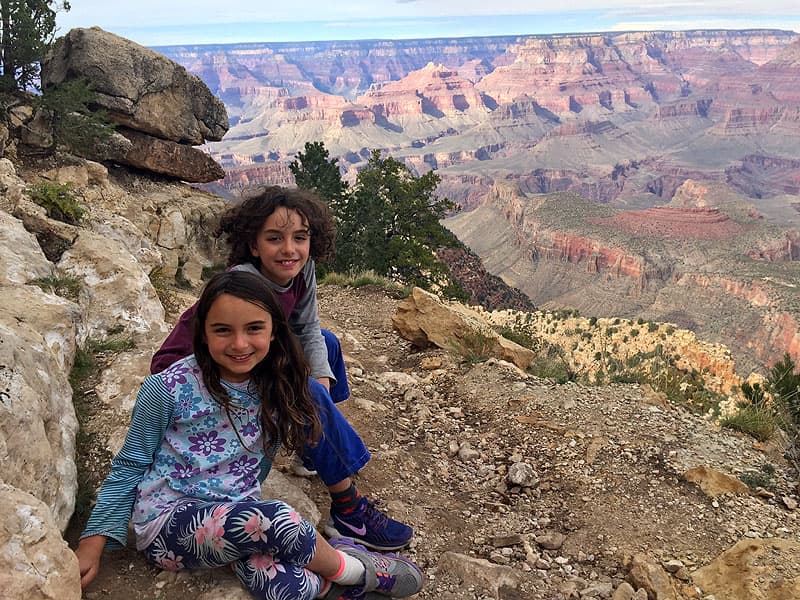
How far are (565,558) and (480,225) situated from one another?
99.2 metres

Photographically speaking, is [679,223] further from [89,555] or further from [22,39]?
[89,555]

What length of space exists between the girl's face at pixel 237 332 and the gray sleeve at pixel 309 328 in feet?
2.71

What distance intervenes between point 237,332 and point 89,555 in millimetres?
1033

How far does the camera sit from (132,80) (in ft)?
45.5

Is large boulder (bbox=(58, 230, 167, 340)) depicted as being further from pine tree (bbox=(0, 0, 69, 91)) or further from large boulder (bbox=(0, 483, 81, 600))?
pine tree (bbox=(0, 0, 69, 91))

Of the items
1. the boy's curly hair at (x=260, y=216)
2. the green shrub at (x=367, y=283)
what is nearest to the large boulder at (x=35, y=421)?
the boy's curly hair at (x=260, y=216)

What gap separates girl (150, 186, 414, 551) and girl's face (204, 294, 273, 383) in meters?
0.32

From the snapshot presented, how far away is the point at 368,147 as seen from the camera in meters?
185

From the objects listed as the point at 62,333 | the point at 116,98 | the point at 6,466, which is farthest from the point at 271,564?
the point at 116,98

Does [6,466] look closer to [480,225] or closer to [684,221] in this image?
[684,221]

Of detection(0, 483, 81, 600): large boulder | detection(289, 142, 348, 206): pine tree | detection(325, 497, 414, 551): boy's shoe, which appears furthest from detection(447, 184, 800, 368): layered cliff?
detection(0, 483, 81, 600): large boulder

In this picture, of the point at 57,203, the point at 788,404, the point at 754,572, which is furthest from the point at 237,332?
the point at 788,404

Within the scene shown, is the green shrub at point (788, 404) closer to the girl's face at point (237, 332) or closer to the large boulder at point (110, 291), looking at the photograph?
the girl's face at point (237, 332)

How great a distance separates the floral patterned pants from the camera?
2.25 meters
